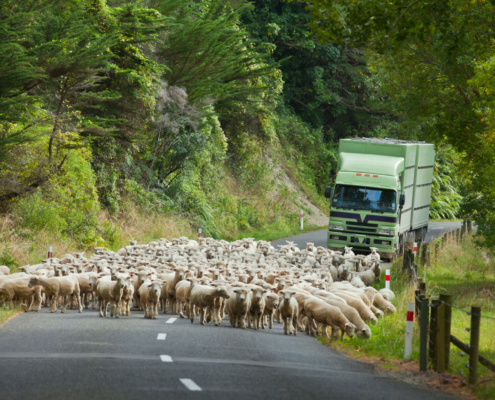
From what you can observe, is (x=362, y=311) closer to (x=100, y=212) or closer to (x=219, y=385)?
(x=219, y=385)

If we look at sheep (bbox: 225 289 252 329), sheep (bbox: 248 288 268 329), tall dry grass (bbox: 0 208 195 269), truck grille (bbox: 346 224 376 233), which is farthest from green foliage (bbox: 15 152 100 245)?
sheep (bbox: 248 288 268 329)

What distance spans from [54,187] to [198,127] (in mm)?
11876

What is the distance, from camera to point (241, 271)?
18547 millimetres

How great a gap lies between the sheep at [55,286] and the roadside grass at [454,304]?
5928 mm

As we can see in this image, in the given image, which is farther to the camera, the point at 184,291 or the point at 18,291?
the point at 18,291

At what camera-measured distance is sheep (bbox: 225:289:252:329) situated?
46.0 ft

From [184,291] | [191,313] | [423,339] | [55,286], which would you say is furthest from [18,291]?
[423,339]

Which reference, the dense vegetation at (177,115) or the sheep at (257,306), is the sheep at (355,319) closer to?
the sheep at (257,306)

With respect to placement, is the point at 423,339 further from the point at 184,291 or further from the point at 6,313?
the point at 6,313

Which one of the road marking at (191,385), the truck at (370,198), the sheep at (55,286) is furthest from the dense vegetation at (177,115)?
the road marking at (191,385)

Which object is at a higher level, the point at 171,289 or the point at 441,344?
the point at 171,289

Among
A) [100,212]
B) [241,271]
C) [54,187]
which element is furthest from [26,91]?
[241,271]

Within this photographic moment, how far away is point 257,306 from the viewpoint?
14.5 metres

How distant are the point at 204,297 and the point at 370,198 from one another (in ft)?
41.4
